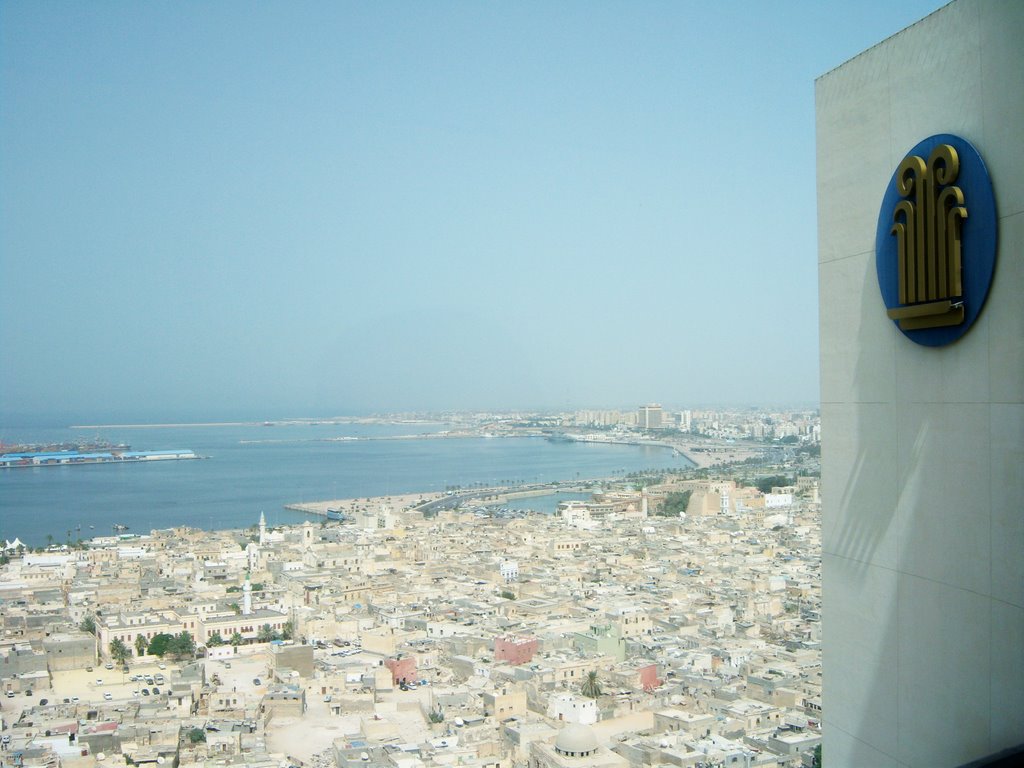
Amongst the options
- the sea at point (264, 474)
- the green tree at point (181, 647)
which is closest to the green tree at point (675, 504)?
the sea at point (264, 474)

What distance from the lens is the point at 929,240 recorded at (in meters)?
1.31

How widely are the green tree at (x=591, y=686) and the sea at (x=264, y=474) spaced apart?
30.5 ft

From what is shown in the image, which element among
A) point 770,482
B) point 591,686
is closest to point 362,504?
point 770,482

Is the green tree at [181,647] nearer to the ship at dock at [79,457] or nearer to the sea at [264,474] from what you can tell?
the sea at [264,474]

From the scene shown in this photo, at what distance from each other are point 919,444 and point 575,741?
115 inches

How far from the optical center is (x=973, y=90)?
1265 millimetres

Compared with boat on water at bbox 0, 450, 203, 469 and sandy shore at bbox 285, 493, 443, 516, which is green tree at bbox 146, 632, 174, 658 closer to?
sandy shore at bbox 285, 493, 443, 516

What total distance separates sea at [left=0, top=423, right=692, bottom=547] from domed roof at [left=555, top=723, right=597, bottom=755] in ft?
33.6

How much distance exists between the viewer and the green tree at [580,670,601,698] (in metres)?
5.12

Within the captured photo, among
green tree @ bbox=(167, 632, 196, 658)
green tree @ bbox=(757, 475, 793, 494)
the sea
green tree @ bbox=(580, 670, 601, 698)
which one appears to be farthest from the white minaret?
green tree @ bbox=(757, 475, 793, 494)

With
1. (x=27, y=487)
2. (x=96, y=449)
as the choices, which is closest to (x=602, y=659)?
(x=27, y=487)

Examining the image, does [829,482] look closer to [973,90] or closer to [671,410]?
[973,90]

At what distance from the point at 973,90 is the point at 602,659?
15.9 feet

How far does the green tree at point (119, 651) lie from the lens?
6341mm
